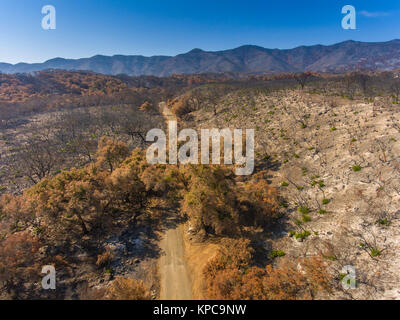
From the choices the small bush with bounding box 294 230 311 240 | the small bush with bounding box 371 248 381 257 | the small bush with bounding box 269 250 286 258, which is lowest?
the small bush with bounding box 269 250 286 258

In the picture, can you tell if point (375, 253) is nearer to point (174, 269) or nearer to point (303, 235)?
point (303, 235)

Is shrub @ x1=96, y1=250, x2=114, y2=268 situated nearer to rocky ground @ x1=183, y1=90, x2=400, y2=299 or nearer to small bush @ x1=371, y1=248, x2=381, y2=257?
rocky ground @ x1=183, y1=90, x2=400, y2=299

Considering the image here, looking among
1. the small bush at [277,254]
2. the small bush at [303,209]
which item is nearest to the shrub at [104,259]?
the small bush at [277,254]

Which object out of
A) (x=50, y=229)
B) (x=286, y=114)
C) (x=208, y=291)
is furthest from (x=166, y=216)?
(x=286, y=114)

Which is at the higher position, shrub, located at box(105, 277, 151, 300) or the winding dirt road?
shrub, located at box(105, 277, 151, 300)

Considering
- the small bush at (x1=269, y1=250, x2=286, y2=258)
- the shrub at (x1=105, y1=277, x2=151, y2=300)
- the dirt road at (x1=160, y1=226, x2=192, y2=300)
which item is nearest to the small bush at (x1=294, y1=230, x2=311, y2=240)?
the small bush at (x1=269, y1=250, x2=286, y2=258)

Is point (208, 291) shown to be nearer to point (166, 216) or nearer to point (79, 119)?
point (166, 216)

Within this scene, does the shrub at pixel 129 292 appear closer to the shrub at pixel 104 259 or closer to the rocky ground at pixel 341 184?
the shrub at pixel 104 259

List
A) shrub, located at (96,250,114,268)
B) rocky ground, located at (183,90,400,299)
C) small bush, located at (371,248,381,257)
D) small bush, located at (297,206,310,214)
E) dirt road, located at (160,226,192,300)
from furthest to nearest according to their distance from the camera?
small bush, located at (297,206,310,214)
shrub, located at (96,250,114,268)
dirt road, located at (160,226,192,300)
rocky ground, located at (183,90,400,299)
small bush, located at (371,248,381,257)
